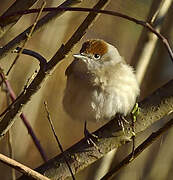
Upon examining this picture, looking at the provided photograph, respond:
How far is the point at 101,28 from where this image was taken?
14.0 ft

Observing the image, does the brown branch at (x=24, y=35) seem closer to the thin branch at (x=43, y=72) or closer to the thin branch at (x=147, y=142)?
the thin branch at (x=43, y=72)

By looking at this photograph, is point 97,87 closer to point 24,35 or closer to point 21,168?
point 24,35

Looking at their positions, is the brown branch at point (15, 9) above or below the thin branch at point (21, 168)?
above

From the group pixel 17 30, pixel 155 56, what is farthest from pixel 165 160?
pixel 17 30

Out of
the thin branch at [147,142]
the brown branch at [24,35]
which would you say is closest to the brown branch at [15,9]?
the brown branch at [24,35]

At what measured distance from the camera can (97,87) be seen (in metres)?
2.25

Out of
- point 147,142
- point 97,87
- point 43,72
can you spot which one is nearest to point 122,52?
point 97,87

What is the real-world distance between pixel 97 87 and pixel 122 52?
7.05 feet

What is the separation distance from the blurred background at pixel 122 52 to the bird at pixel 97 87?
87mm

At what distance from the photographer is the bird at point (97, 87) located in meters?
2.22

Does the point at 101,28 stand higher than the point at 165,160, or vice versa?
the point at 101,28

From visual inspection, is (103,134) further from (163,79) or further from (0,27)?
(163,79)

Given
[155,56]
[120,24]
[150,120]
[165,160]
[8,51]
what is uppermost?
[120,24]

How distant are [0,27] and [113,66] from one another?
0.96m
